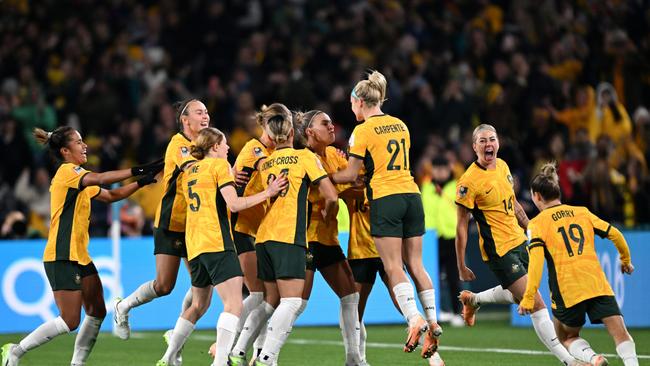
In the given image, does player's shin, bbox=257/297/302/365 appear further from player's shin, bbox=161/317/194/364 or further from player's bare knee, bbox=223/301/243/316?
player's shin, bbox=161/317/194/364

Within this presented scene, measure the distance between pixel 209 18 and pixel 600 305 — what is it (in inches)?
545

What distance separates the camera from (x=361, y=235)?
1094cm

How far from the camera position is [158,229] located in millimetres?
10750

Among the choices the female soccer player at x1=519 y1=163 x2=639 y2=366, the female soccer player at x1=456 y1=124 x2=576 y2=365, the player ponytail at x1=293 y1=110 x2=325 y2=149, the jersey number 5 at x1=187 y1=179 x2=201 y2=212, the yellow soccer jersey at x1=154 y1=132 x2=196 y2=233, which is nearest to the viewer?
the female soccer player at x1=519 y1=163 x2=639 y2=366

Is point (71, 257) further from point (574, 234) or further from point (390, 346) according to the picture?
point (390, 346)

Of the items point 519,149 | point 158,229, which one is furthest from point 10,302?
point 519,149

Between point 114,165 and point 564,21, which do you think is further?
point 564,21

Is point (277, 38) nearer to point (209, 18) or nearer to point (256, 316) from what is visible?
point (209, 18)

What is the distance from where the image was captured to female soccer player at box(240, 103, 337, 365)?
9.63 m

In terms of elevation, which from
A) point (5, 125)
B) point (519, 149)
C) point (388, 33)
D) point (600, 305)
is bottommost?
point (600, 305)

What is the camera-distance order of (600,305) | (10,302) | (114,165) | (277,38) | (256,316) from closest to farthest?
(600,305) → (256,316) → (10,302) → (114,165) → (277,38)

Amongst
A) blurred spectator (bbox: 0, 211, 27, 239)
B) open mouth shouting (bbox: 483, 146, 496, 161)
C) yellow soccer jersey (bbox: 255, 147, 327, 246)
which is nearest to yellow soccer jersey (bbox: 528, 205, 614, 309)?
open mouth shouting (bbox: 483, 146, 496, 161)

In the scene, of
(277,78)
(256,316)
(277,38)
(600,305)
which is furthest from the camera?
(277,38)

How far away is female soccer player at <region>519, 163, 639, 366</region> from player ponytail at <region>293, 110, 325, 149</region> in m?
2.28
